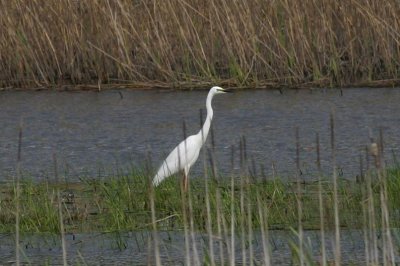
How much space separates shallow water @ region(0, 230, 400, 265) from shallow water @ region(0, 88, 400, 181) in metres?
1.76

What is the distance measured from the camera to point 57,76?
12.0 metres

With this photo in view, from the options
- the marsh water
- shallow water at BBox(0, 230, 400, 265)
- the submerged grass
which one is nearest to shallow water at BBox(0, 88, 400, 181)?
the marsh water

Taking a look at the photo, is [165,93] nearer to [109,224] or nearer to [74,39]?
[74,39]

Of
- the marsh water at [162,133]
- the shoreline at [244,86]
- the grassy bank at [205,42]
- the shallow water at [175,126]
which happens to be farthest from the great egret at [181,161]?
the shoreline at [244,86]

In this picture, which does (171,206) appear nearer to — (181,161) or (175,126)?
(181,161)

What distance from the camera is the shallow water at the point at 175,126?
8336mm

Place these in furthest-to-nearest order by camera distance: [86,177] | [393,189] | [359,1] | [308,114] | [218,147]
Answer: [359,1] < [308,114] < [218,147] < [86,177] < [393,189]

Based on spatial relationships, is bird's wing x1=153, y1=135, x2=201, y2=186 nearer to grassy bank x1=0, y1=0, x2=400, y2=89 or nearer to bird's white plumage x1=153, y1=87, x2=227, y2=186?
bird's white plumage x1=153, y1=87, x2=227, y2=186

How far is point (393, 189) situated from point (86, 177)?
220cm

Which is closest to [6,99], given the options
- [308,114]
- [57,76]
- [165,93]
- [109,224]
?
[57,76]

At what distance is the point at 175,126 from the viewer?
10.1 m

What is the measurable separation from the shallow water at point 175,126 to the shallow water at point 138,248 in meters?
1.76

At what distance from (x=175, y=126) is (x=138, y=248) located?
4670 mm

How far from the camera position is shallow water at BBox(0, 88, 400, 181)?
328 inches
